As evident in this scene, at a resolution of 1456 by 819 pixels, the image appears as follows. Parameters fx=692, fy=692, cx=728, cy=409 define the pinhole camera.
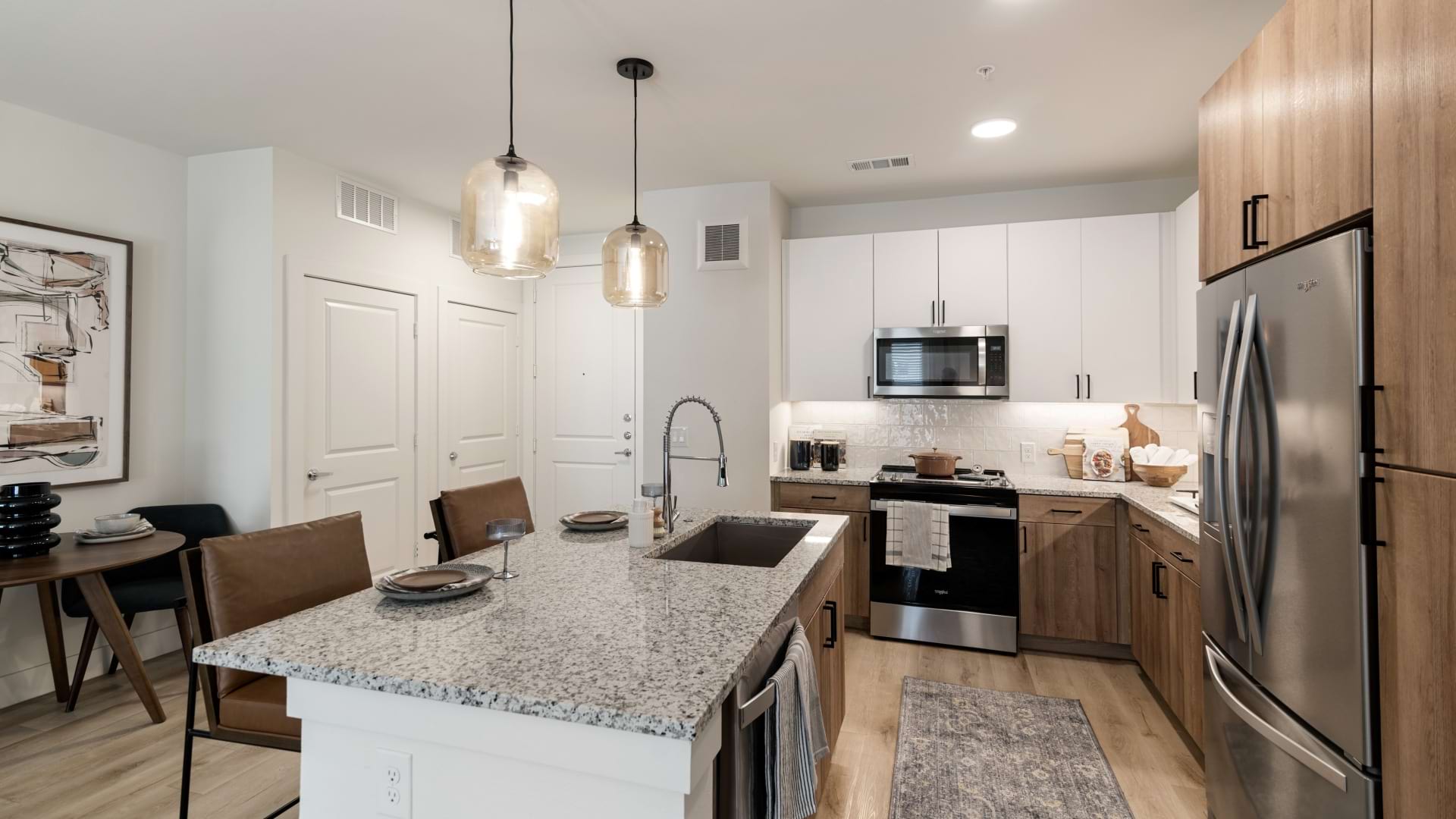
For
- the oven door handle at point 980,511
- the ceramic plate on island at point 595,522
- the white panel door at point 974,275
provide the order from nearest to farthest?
1. the ceramic plate on island at point 595,522
2. the oven door handle at point 980,511
3. the white panel door at point 974,275

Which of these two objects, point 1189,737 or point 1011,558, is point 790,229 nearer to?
point 1011,558

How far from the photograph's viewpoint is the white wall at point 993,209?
12.9ft

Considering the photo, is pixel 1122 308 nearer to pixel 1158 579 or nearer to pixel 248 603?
pixel 1158 579

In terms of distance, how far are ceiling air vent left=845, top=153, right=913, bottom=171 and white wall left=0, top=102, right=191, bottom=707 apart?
3.53 meters

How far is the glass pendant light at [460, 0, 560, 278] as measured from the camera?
172cm

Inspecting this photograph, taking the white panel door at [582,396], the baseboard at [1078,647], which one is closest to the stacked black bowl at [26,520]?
the white panel door at [582,396]

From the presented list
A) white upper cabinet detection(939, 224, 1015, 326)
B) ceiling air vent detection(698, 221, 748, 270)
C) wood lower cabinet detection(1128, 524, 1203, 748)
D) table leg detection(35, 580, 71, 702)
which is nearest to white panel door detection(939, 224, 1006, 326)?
white upper cabinet detection(939, 224, 1015, 326)

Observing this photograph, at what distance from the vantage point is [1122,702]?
3.06m

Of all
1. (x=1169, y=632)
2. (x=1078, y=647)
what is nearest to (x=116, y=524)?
(x=1169, y=632)

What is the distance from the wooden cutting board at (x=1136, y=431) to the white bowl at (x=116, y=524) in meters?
4.92

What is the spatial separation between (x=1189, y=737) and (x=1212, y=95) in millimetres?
2352

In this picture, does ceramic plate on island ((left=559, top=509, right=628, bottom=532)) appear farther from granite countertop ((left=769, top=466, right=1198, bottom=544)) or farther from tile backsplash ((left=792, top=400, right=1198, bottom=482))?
→ tile backsplash ((left=792, top=400, right=1198, bottom=482))

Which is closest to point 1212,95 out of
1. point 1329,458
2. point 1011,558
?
point 1329,458

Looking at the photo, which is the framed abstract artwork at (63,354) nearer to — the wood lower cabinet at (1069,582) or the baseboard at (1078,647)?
the wood lower cabinet at (1069,582)
